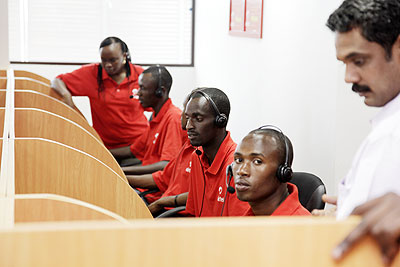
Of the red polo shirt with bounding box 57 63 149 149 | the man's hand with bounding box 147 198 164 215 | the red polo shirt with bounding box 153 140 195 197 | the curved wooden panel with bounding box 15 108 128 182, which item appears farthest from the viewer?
the red polo shirt with bounding box 57 63 149 149

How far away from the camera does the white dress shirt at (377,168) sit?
72 centimetres

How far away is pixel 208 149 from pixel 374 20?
5.08 ft

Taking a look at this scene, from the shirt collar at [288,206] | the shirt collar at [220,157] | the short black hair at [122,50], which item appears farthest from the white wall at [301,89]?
the short black hair at [122,50]

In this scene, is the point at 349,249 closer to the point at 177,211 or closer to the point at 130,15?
the point at 177,211

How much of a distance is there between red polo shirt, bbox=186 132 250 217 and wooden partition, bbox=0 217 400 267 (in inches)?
52.1

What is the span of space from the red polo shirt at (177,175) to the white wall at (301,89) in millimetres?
615

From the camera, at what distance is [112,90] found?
3.75 meters

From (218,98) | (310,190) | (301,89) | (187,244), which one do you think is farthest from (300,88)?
(187,244)

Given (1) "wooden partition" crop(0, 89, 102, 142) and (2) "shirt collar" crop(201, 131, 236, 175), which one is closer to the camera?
(2) "shirt collar" crop(201, 131, 236, 175)

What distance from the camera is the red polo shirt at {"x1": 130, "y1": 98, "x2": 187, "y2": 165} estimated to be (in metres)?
3.11

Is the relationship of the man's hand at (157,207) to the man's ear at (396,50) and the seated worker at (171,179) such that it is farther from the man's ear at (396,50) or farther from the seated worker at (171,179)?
the man's ear at (396,50)

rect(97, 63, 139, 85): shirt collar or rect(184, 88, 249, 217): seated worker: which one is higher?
rect(97, 63, 139, 85): shirt collar

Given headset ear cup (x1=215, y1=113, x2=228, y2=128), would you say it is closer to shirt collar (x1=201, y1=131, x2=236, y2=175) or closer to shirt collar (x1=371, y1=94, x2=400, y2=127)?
shirt collar (x1=201, y1=131, x2=236, y2=175)

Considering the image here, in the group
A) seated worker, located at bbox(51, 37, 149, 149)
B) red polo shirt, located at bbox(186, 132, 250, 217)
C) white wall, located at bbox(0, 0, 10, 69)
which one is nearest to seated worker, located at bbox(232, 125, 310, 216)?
red polo shirt, located at bbox(186, 132, 250, 217)
